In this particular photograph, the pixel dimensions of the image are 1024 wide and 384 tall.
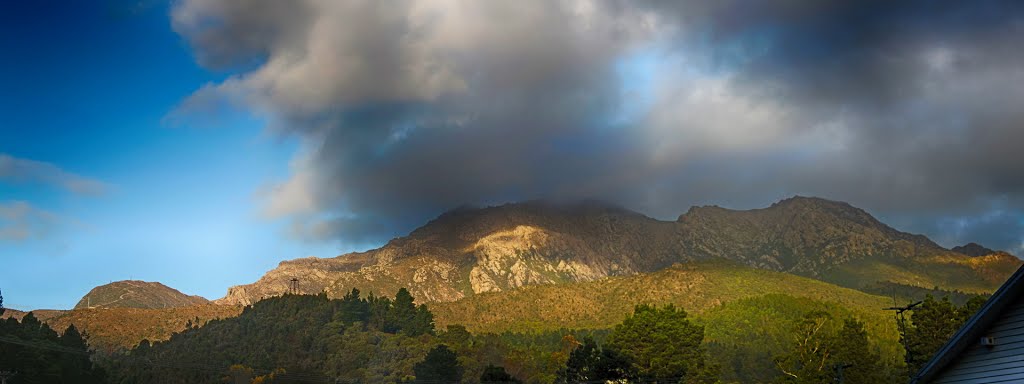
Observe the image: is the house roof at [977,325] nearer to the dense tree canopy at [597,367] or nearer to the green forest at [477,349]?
the green forest at [477,349]

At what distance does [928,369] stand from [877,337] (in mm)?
138182

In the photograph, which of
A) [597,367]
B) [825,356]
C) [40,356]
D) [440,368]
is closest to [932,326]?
[825,356]

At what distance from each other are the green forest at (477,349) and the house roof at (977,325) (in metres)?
32.9

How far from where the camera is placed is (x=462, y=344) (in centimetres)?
14538

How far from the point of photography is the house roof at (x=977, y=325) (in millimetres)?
15812

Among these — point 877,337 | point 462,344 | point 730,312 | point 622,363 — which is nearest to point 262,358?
point 462,344

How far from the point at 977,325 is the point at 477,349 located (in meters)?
128

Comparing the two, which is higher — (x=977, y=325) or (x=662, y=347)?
(x=662, y=347)

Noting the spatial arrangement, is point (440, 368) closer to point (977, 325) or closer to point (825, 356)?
point (825, 356)

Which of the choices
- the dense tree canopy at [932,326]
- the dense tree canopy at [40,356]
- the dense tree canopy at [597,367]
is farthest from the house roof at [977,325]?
the dense tree canopy at [40,356]

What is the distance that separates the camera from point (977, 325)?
54.8ft

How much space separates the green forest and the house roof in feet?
108

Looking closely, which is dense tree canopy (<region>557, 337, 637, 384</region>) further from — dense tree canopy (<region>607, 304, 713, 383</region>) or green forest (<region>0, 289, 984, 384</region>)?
dense tree canopy (<region>607, 304, 713, 383</region>)

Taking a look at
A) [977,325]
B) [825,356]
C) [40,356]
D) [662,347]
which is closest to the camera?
[977,325]
